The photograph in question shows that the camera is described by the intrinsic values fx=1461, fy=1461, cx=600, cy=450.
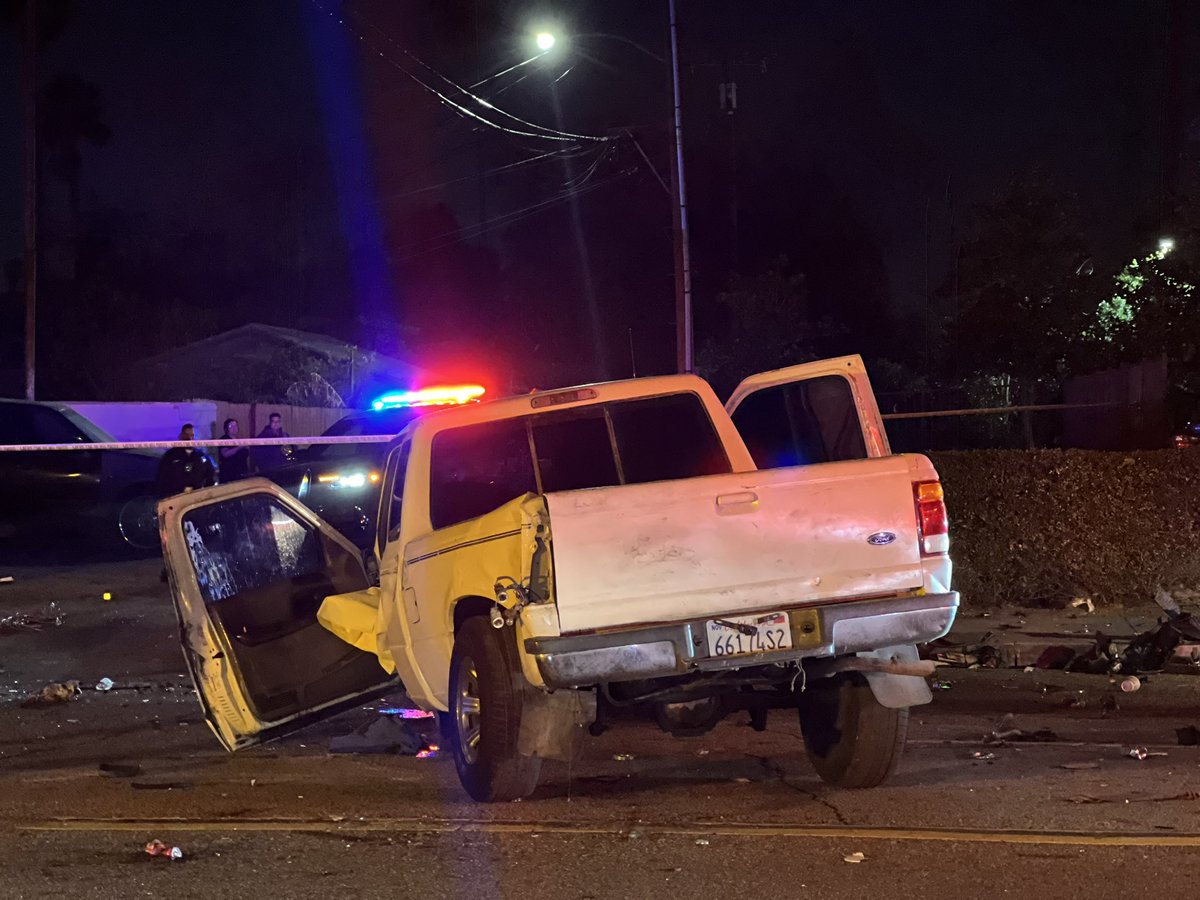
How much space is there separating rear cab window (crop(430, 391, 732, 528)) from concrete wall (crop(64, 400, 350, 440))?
20846 millimetres

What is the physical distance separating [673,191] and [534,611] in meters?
15.1

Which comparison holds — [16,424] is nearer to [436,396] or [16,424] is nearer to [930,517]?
[436,396]

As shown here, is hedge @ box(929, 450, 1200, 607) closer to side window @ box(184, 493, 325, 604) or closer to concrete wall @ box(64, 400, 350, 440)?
side window @ box(184, 493, 325, 604)

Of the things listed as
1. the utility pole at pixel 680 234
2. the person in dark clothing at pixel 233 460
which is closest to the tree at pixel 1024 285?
the utility pole at pixel 680 234

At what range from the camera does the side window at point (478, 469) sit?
7.32 m

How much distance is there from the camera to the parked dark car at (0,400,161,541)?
1883 centimetres

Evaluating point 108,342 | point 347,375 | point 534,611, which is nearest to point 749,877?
point 534,611

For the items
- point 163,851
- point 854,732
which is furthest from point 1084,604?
point 163,851

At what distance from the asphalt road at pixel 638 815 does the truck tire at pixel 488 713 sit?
144 mm

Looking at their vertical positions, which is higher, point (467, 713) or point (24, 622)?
point (467, 713)

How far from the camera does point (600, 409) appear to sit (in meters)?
7.30

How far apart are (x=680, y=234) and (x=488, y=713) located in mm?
14606

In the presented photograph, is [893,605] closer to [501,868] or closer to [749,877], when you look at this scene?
[749,877]

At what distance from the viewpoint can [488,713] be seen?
619 cm
